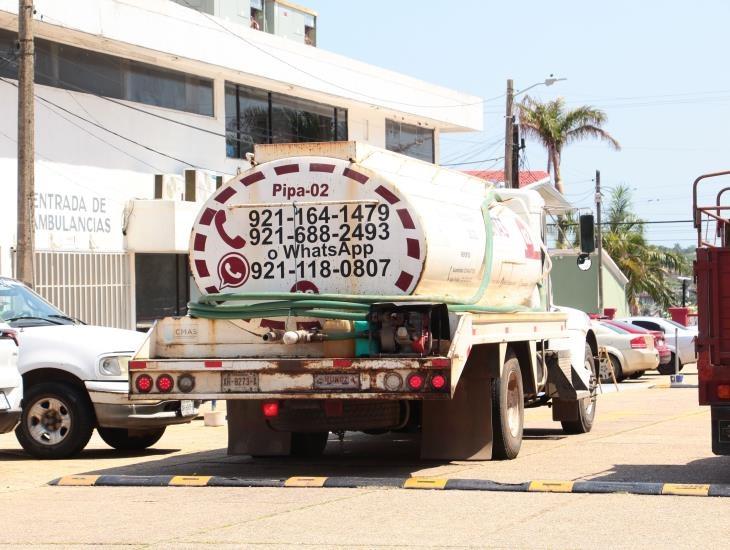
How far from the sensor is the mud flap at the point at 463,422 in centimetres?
1273

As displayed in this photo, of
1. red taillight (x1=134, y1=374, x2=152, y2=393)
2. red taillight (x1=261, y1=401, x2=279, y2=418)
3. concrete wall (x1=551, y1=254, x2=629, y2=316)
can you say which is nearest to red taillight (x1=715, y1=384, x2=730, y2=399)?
red taillight (x1=261, y1=401, x2=279, y2=418)

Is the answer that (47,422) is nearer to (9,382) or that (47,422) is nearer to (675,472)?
(9,382)

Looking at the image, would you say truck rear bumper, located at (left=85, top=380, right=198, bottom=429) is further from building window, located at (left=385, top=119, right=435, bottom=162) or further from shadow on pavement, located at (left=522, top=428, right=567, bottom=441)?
building window, located at (left=385, top=119, right=435, bottom=162)

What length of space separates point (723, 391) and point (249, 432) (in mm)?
4628

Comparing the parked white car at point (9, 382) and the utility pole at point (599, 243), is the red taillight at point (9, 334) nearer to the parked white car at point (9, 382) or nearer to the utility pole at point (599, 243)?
the parked white car at point (9, 382)

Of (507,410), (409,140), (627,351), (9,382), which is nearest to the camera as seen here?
(9,382)

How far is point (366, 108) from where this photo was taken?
38.9 meters

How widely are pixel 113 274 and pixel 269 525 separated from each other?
20.0 meters

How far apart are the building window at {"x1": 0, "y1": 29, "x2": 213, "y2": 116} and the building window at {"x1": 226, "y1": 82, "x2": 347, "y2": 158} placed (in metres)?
1.12

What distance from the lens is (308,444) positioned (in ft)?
46.1

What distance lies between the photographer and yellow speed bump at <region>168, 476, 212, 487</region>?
37.8 feet

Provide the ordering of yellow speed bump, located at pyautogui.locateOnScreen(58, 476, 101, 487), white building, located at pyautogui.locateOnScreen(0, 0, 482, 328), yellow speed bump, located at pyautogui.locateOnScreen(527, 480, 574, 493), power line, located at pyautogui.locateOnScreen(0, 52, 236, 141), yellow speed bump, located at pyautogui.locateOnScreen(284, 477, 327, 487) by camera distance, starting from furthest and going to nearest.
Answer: power line, located at pyautogui.locateOnScreen(0, 52, 236, 141) → white building, located at pyautogui.locateOnScreen(0, 0, 482, 328) → yellow speed bump, located at pyautogui.locateOnScreen(58, 476, 101, 487) → yellow speed bump, located at pyautogui.locateOnScreen(284, 477, 327, 487) → yellow speed bump, located at pyautogui.locateOnScreen(527, 480, 574, 493)

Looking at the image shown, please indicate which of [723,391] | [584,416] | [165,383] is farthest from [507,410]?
[584,416]

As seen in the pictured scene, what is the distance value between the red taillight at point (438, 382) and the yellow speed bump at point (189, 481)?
2113 mm
